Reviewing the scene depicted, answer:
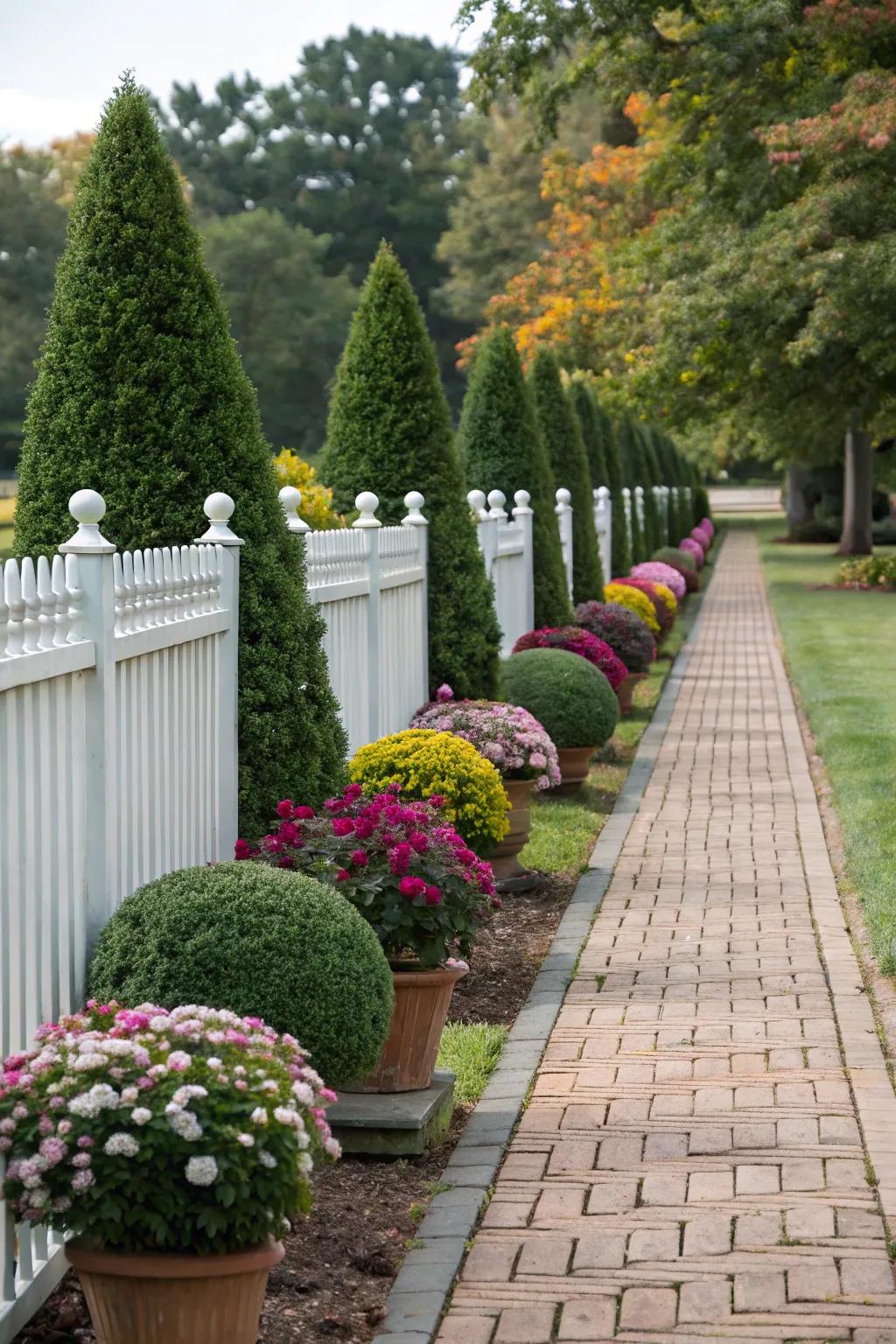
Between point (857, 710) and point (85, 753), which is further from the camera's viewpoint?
point (857, 710)

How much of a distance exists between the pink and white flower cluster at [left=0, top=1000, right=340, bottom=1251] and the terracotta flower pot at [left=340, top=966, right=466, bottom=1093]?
1.65m

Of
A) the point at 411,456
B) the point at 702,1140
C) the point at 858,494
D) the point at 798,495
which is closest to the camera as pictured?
the point at 702,1140

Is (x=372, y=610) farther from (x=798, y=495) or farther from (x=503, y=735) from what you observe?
(x=798, y=495)

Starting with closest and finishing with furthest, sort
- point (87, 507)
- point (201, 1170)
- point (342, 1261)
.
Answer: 1. point (201, 1170)
2. point (342, 1261)
3. point (87, 507)

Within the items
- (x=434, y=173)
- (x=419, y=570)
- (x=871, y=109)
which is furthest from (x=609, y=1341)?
(x=434, y=173)

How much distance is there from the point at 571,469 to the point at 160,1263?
15707 mm

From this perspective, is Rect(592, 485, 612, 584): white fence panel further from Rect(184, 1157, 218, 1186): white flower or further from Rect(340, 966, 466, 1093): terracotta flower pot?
Rect(184, 1157, 218, 1186): white flower

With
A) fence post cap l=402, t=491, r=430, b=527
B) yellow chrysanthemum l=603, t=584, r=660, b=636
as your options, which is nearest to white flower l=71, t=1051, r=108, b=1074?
fence post cap l=402, t=491, r=430, b=527

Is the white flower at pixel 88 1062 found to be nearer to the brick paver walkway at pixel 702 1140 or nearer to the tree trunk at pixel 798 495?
the brick paver walkway at pixel 702 1140

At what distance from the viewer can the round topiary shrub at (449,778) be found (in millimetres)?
7426

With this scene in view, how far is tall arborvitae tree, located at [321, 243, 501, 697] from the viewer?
10.3 m

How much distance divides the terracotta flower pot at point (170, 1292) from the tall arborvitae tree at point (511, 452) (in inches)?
460

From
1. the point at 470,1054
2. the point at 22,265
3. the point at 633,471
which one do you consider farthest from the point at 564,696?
the point at 22,265

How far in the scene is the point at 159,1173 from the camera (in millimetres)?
3246
